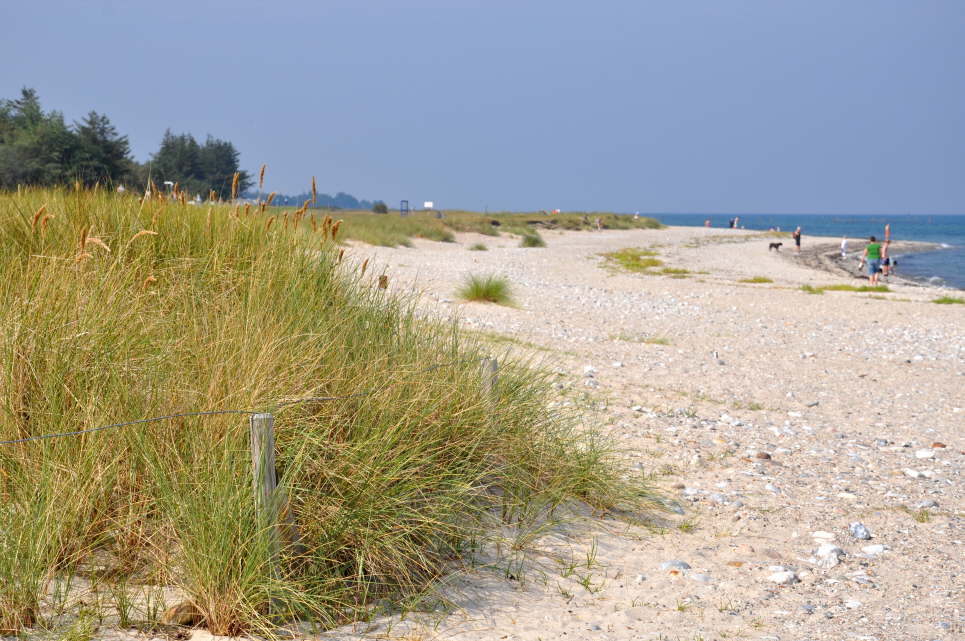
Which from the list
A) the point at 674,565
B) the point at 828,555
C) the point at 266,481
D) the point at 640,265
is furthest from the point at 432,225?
the point at 266,481

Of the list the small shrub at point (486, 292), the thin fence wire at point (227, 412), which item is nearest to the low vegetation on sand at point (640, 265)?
the small shrub at point (486, 292)

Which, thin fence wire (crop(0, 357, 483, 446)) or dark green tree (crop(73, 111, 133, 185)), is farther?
dark green tree (crop(73, 111, 133, 185))

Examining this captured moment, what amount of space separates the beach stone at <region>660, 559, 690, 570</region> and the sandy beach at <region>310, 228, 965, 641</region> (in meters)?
0.01

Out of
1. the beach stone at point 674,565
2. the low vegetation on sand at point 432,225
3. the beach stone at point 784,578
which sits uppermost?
the low vegetation on sand at point 432,225

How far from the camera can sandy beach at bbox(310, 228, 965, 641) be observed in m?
3.42

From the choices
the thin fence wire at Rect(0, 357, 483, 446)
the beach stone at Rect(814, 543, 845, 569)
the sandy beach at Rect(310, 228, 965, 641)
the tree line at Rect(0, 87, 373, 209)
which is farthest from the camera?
the tree line at Rect(0, 87, 373, 209)

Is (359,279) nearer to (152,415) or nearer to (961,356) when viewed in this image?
(152,415)

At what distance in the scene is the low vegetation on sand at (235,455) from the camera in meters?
2.92

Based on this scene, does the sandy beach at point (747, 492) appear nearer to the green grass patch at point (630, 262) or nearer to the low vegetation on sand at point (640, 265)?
the low vegetation on sand at point (640, 265)

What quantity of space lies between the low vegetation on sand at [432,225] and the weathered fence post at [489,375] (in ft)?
6.28

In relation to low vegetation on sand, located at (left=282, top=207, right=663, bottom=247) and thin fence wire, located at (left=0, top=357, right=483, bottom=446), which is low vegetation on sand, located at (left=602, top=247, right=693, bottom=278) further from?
thin fence wire, located at (left=0, top=357, right=483, bottom=446)

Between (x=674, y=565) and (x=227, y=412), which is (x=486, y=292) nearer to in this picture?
(x=674, y=565)

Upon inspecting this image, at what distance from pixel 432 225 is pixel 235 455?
3363 cm

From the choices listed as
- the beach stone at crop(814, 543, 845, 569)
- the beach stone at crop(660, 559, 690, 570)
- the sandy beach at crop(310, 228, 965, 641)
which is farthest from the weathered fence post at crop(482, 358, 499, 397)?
the beach stone at crop(814, 543, 845, 569)
